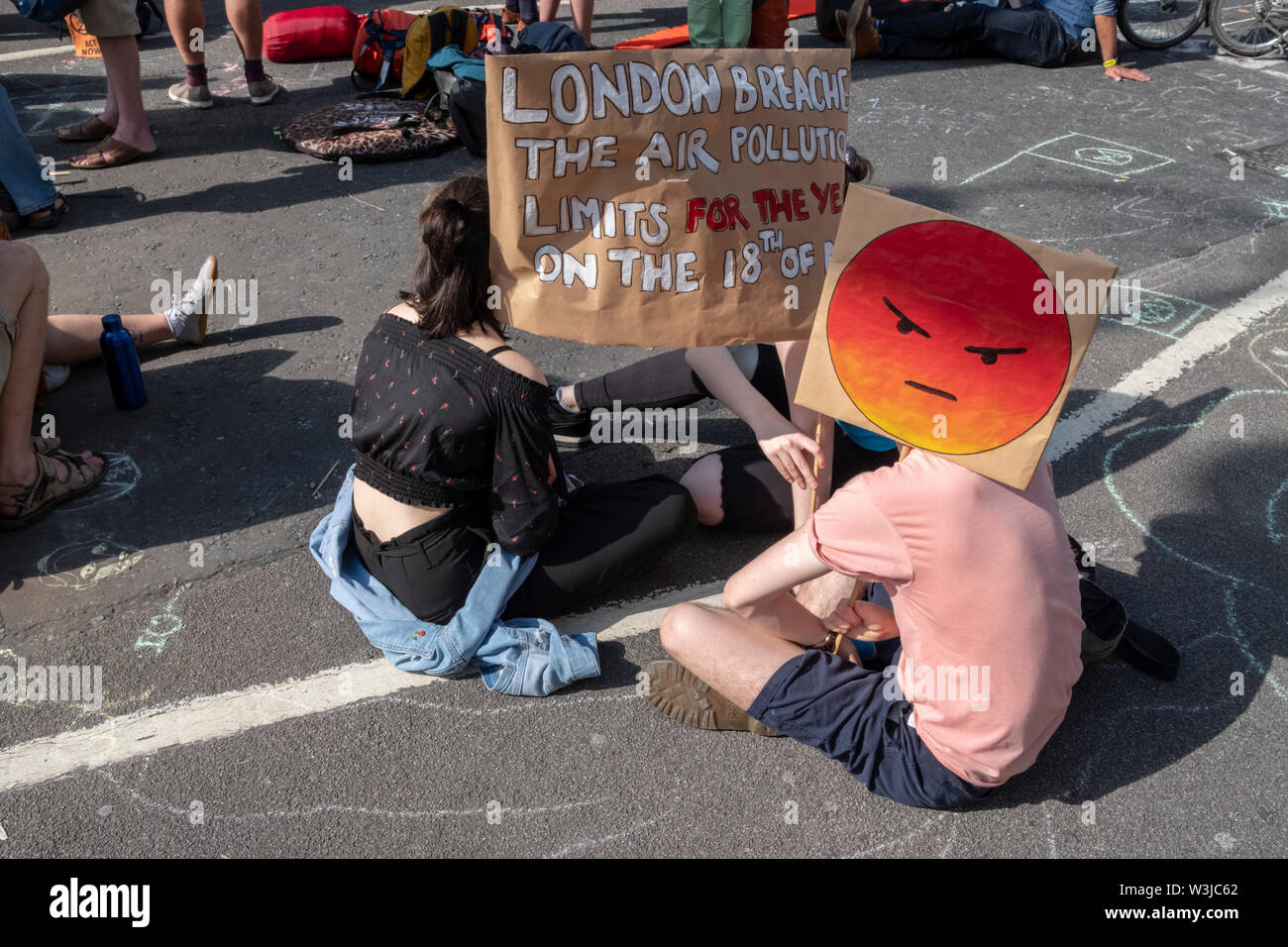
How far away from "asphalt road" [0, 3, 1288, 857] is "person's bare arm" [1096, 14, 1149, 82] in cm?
197

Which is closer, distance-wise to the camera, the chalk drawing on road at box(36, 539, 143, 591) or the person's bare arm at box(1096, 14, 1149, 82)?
the chalk drawing on road at box(36, 539, 143, 591)

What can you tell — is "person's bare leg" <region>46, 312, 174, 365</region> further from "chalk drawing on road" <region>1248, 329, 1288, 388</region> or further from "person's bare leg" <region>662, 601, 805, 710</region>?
"chalk drawing on road" <region>1248, 329, 1288, 388</region>

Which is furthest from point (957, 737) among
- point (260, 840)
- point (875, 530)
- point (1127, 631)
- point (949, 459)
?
point (260, 840)

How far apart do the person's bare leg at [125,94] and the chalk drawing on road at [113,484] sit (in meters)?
2.97

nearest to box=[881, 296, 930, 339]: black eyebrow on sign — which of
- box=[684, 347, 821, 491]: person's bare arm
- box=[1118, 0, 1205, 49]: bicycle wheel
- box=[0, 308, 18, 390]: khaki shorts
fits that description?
box=[684, 347, 821, 491]: person's bare arm

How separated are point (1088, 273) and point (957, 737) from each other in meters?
1.07

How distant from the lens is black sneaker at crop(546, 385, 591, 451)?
3.84m

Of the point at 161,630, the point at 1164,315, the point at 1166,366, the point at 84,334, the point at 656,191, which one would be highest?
the point at 656,191

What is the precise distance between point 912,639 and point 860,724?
12.6 inches

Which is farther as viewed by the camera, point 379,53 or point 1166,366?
point 379,53

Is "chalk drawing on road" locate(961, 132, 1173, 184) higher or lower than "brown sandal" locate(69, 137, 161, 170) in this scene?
lower

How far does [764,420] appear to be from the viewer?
9.80ft

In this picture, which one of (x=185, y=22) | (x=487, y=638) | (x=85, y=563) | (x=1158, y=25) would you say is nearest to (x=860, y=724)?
(x=487, y=638)

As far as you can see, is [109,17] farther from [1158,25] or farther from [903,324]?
[1158,25]
